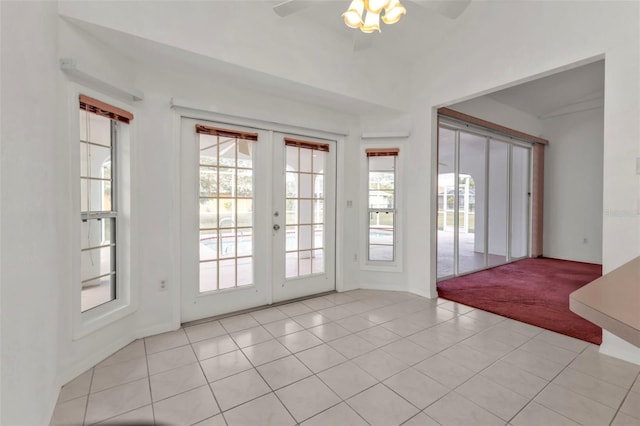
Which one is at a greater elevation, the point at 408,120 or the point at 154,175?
the point at 408,120

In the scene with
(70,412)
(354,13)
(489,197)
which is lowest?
(70,412)

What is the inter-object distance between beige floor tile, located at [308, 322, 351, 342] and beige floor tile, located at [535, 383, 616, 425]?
151cm

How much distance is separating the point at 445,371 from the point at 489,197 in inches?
179

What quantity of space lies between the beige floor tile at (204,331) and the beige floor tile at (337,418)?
141 cm

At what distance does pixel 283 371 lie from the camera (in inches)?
86.0

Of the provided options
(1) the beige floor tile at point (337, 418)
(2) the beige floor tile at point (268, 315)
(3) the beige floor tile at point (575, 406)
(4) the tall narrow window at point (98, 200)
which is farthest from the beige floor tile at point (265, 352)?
(3) the beige floor tile at point (575, 406)

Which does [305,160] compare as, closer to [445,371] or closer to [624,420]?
[445,371]

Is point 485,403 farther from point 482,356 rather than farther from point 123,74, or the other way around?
point 123,74

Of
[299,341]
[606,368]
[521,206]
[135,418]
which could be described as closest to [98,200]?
[135,418]

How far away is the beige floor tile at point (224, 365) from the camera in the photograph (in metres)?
2.14

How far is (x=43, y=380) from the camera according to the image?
1583 mm

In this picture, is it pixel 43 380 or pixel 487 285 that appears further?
pixel 487 285

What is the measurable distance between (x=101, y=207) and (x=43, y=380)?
1.34 meters

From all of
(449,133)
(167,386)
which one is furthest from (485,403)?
(449,133)
